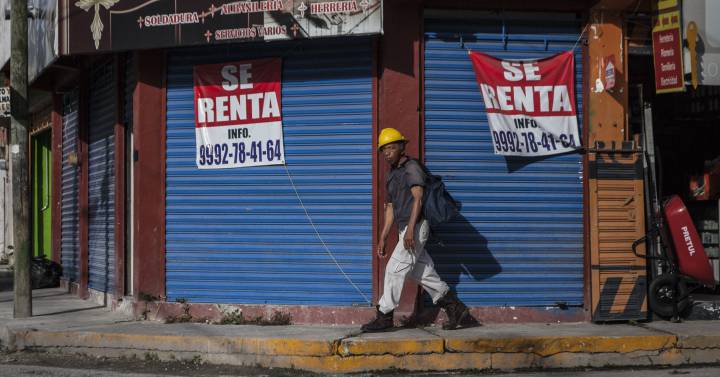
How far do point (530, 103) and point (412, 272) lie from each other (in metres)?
2.38

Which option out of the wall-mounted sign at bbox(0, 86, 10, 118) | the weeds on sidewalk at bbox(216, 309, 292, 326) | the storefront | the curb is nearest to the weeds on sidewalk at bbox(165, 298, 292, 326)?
the weeds on sidewalk at bbox(216, 309, 292, 326)

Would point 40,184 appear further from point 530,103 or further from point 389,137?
point 530,103

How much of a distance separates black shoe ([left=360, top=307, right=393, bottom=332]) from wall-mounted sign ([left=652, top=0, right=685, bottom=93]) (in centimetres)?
389

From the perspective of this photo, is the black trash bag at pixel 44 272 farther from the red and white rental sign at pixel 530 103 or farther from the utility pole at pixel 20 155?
the red and white rental sign at pixel 530 103

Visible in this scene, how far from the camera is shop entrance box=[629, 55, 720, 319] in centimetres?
1071

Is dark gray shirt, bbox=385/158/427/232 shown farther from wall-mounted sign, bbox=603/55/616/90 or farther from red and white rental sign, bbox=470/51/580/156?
wall-mounted sign, bbox=603/55/616/90

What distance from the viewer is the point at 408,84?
9.26 meters

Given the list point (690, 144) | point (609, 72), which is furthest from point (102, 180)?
point (690, 144)

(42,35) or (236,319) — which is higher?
(42,35)

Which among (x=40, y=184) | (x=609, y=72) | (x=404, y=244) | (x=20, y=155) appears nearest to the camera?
(x=404, y=244)

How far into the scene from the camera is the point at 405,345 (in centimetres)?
791

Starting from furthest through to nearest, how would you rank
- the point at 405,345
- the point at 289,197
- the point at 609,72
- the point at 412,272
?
the point at 289,197, the point at 609,72, the point at 412,272, the point at 405,345

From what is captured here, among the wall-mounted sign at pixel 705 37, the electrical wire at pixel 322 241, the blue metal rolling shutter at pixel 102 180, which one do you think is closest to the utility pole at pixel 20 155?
the blue metal rolling shutter at pixel 102 180

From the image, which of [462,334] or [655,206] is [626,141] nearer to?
[655,206]
